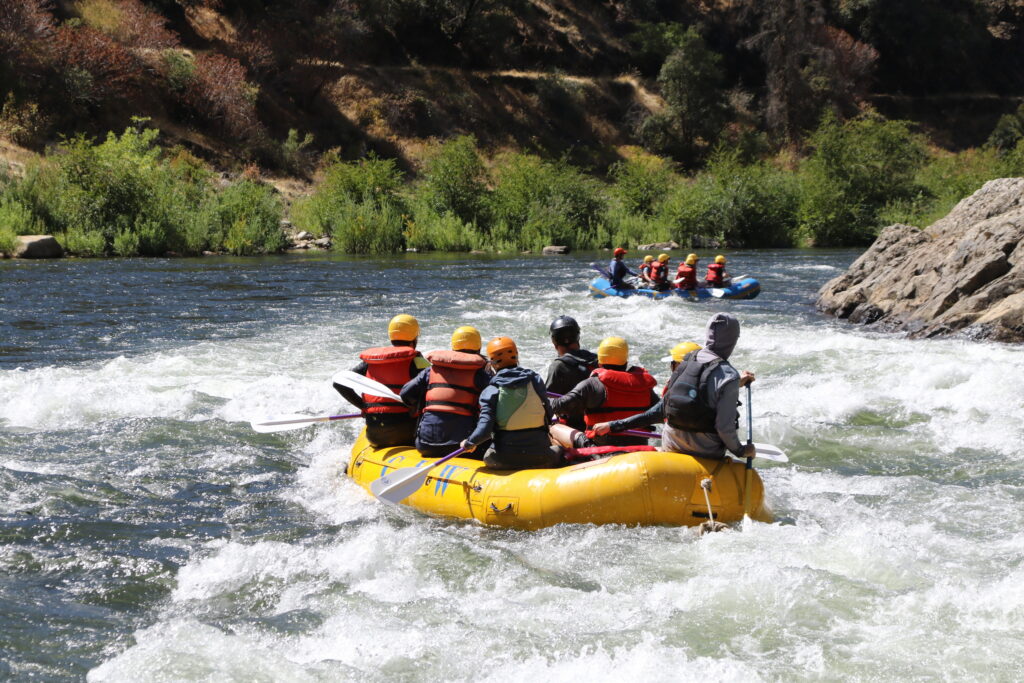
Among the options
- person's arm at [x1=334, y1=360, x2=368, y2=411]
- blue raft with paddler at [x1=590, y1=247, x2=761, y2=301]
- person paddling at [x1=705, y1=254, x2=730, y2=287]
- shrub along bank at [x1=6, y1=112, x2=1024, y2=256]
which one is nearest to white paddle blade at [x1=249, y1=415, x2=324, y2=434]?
person's arm at [x1=334, y1=360, x2=368, y2=411]

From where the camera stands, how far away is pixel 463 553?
6000 mm

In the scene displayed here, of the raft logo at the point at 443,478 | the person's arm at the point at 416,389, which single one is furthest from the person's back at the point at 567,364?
the raft logo at the point at 443,478

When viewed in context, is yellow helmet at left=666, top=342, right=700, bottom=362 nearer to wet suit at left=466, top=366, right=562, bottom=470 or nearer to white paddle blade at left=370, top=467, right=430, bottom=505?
wet suit at left=466, top=366, right=562, bottom=470

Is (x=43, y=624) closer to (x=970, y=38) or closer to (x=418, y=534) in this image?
(x=418, y=534)

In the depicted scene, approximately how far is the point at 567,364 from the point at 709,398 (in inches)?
70.5

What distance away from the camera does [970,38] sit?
5781 centimetres

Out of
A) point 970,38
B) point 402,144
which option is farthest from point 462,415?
point 970,38

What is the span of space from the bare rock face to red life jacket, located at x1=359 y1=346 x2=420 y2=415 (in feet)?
30.4

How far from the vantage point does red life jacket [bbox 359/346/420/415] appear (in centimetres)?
741

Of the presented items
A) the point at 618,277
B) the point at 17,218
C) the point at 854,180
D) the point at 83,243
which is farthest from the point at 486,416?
the point at 854,180

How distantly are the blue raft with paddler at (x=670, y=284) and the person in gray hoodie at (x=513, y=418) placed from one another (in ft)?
39.9

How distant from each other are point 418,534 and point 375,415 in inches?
54.7

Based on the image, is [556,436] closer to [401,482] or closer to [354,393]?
[401,482]

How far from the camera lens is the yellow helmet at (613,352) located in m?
6.91
